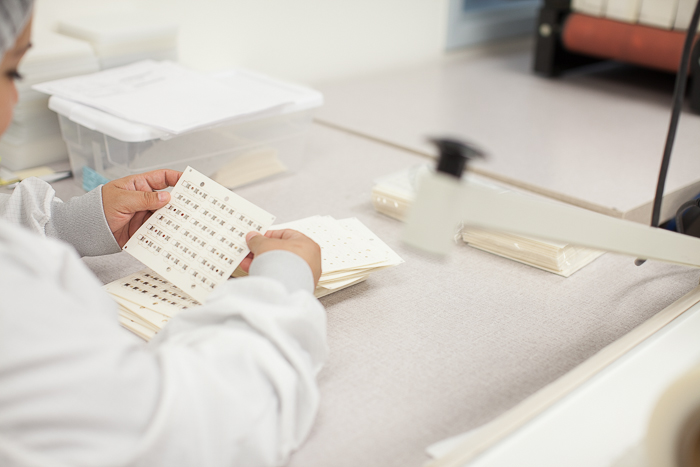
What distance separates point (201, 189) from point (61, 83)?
0.43 meters

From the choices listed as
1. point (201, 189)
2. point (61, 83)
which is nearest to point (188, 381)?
point (201, 189)

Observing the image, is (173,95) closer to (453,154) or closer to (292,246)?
(292,246)

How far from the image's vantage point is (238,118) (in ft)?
3.15

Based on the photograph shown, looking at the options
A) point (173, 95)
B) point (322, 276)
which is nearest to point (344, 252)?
point (322, 276)

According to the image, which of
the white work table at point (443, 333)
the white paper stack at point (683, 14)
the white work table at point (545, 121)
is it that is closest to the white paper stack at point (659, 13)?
the white paper stack at point (683, 14)

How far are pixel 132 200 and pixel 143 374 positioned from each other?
0.33m

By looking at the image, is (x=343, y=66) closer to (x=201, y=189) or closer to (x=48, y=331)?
(x=201, y=189)

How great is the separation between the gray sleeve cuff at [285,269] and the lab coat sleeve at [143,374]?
0.02 metres

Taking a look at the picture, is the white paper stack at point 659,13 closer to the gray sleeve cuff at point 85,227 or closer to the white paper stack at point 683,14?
the white paper stack at point 683,14

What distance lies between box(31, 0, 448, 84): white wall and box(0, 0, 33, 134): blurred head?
0.72m

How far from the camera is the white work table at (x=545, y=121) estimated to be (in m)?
1.07

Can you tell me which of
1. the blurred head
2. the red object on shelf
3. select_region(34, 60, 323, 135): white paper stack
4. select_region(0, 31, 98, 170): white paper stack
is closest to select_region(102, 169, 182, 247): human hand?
select_region(34, 60, 323, 135): white paper stack

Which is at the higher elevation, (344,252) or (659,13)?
(659,13)

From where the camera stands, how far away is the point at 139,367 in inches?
18.6
